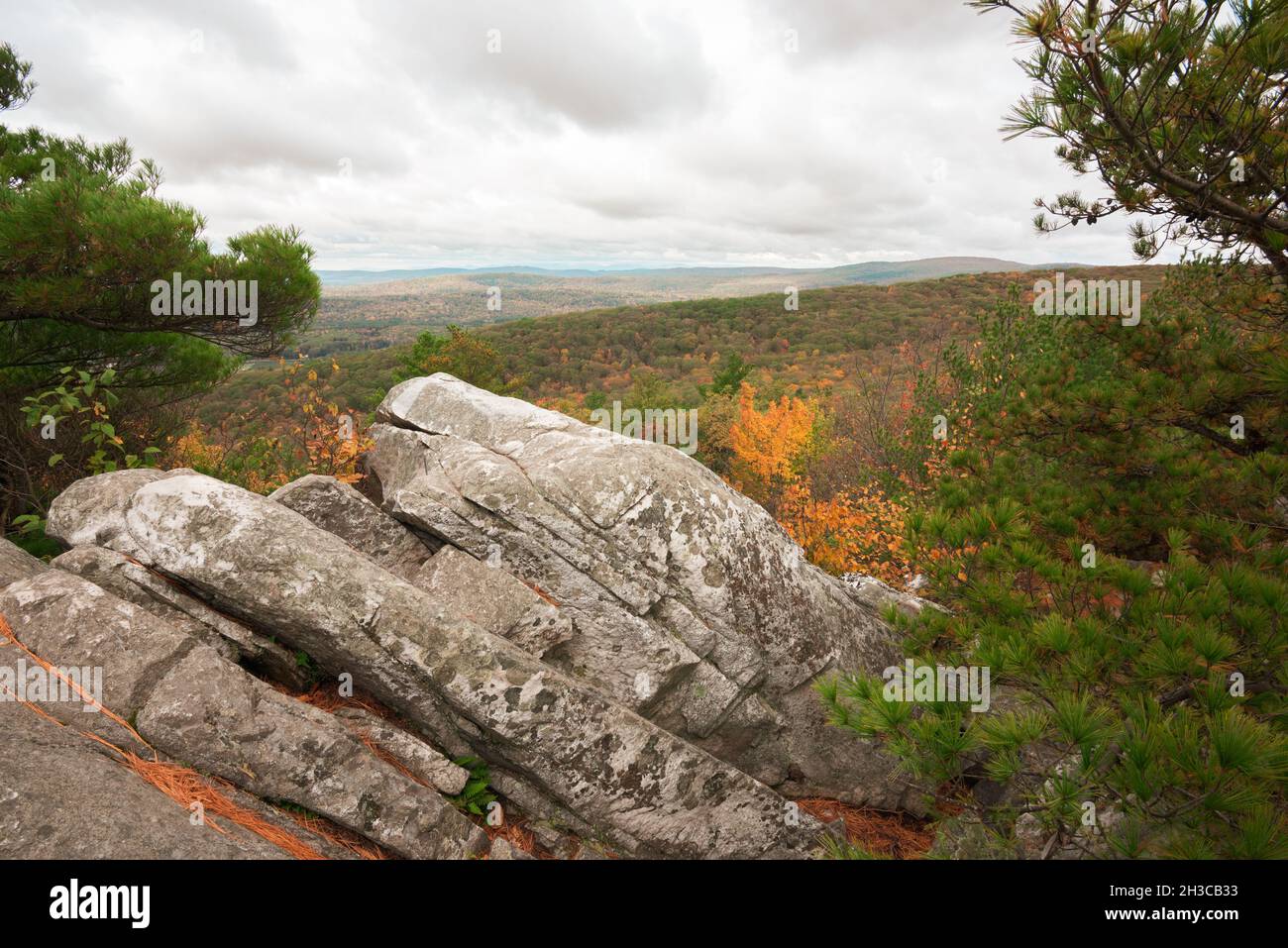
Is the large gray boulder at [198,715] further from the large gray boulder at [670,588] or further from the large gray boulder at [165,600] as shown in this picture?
the large gray boulder at [670,588]

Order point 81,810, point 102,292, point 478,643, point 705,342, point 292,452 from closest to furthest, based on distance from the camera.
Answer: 1. point 81,810
2. point 478,643
3. point 102,292
4. point 292,452
5. point 705,342

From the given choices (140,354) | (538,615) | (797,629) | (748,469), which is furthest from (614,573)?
(748,469)

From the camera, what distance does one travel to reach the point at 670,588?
699 centimetres

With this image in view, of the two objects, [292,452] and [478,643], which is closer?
[478,643]

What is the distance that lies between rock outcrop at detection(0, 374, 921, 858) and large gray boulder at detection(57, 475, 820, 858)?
21 mm

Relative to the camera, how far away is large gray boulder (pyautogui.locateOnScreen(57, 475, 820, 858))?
577 centimetres

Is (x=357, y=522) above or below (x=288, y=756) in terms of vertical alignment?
above

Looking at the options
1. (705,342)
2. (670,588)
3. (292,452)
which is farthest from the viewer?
(705,342)

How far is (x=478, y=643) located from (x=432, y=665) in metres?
0.44

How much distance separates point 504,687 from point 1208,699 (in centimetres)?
507

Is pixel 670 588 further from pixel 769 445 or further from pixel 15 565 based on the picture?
pixel 769 445

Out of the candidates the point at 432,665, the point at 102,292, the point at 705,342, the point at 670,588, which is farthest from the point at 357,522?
the point at 705,342

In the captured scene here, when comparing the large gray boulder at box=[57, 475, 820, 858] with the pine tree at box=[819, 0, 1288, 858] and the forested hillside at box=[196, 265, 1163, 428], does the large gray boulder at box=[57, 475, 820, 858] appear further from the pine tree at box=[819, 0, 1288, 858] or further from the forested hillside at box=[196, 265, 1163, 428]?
the forested hillside at box=[196, 265, 1163, 428]

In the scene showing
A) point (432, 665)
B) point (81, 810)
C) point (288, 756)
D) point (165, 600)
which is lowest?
point (288, 756)
